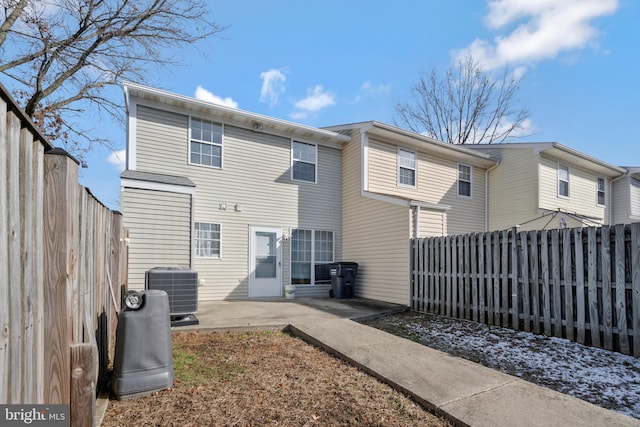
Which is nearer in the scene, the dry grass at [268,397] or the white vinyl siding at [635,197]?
the dry grass at [268,397]

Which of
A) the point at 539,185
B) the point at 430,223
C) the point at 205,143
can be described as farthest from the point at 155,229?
the point at 539,185

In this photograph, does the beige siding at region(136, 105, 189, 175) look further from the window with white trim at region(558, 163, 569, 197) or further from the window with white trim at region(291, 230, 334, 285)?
the window with white trim at region(558, 163, 569, 197)

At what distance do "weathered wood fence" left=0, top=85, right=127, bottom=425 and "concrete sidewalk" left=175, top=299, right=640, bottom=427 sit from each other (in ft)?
8.91

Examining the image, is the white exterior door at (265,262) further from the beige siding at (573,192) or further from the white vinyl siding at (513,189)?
the beige siding at (573,192)

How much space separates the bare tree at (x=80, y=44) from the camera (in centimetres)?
1145

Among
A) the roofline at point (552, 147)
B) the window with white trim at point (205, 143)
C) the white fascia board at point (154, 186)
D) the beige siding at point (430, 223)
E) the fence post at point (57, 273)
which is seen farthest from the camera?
the roofline at point (552, 147)

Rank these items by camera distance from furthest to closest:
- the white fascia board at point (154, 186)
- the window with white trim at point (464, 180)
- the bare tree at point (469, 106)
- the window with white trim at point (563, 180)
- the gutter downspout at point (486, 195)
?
the bare tree at point (469, 106)
the gutter downspout at point (486, 195)
the window with white trim at point (563, 180)
the window with white trim at point (464, 180)
the white fascia board at point (154, 186)

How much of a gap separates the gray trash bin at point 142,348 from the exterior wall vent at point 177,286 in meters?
2.27

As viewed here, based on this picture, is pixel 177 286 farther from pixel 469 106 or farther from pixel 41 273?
pixel 469 106

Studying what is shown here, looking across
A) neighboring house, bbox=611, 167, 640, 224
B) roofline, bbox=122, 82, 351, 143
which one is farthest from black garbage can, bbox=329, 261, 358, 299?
neighboring house, bbox=611, 167, 640, 224

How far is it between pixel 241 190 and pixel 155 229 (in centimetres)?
280

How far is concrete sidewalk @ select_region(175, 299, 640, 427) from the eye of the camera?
107 inches

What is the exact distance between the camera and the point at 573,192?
45.3 ft

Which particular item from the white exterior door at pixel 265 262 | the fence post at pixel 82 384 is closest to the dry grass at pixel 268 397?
the fence post at pixel 82 384
